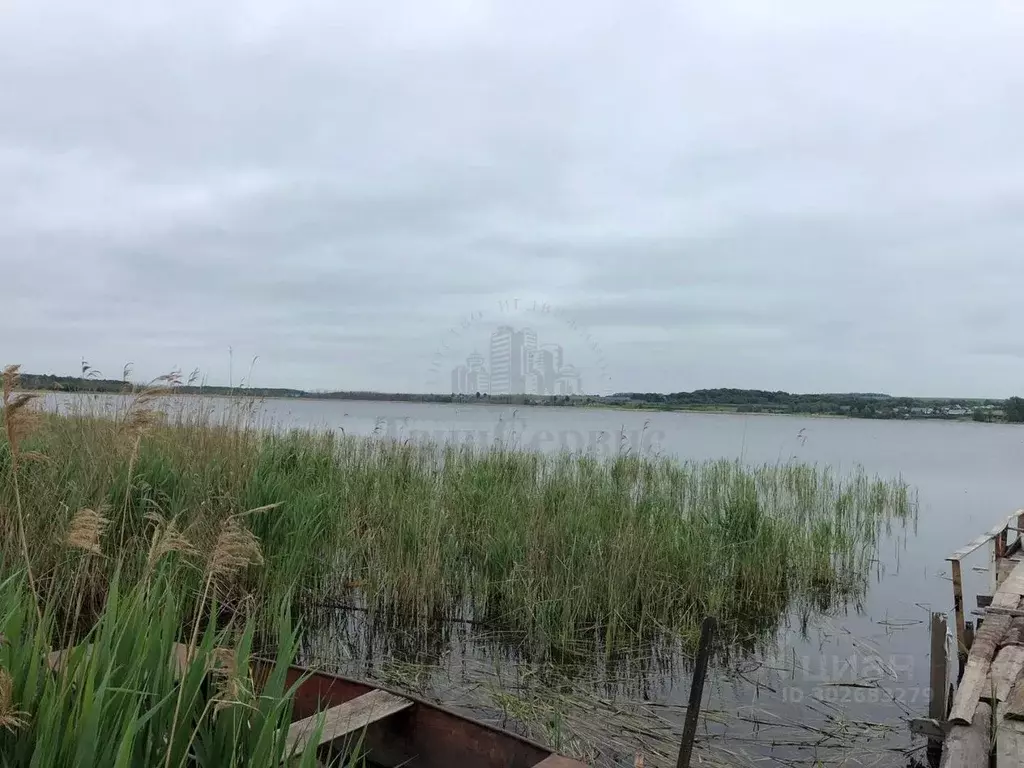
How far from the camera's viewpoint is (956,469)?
2372cm

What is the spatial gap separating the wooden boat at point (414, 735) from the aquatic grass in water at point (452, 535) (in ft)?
5.39

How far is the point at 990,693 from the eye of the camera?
3658mm

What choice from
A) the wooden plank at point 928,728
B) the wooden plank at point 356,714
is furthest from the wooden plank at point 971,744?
the wooden plank at point 356,714

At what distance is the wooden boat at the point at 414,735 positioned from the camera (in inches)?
107

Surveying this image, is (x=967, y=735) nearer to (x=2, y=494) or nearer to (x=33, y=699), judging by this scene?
(x=33, y=699)

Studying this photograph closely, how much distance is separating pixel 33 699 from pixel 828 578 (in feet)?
25.5

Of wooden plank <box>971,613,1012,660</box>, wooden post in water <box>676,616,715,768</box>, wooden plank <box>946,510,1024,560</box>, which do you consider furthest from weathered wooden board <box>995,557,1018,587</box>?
wooden post in water <box>676,616,715,768</box>

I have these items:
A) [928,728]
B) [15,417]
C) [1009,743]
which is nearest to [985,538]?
[928,728]

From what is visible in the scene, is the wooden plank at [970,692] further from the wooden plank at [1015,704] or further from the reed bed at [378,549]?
the reed bed at [378,549]

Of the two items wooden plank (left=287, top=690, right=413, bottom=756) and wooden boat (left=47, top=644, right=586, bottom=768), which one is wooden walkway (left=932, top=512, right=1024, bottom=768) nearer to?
wooden boat (left=47, top=644, right=586, bottom=768)

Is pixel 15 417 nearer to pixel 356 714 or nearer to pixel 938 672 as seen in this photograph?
pixel 356 714

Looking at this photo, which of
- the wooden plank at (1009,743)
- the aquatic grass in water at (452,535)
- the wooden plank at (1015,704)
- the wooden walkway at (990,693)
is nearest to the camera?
the wooden plank at (1009,743)

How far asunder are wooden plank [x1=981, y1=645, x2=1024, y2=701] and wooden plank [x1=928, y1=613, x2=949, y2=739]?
29cm

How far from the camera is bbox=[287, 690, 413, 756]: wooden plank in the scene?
2635 millimetres
